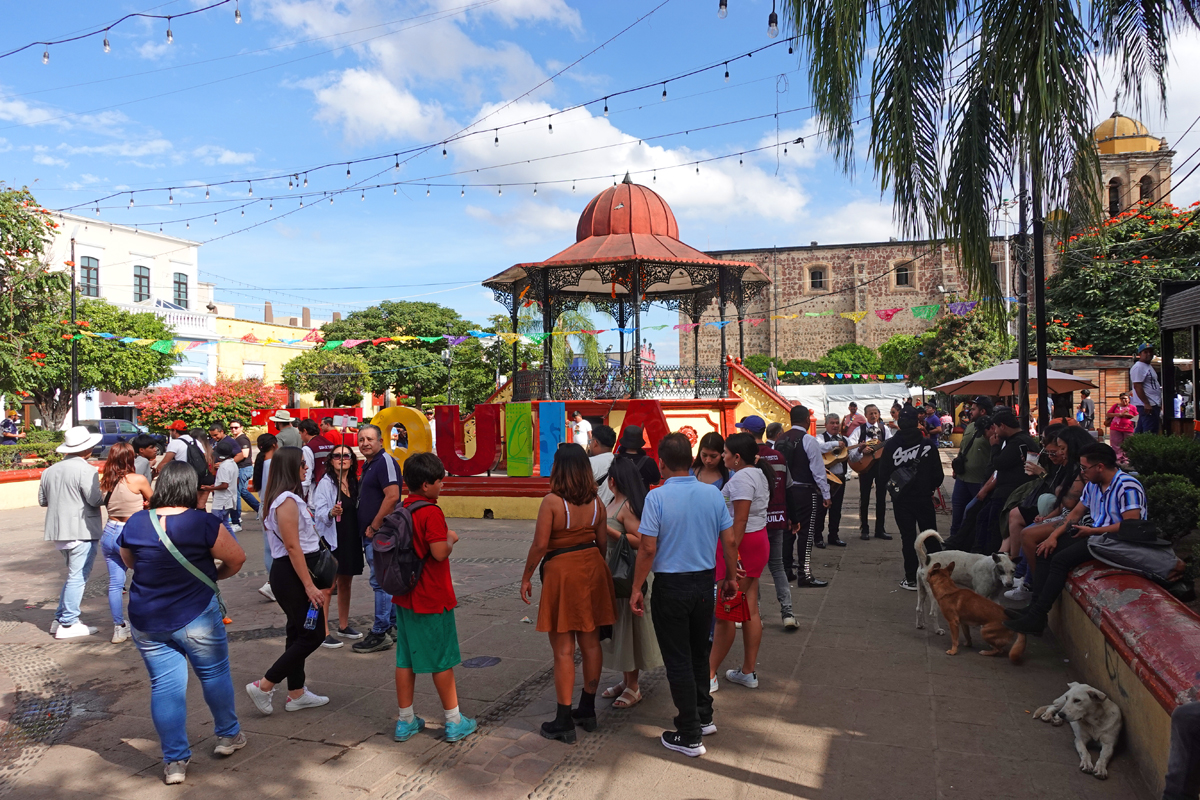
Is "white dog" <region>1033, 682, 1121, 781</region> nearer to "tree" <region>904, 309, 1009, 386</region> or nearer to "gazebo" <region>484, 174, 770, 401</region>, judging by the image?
"gazebo" <region>484, 174, 770, 401</region>

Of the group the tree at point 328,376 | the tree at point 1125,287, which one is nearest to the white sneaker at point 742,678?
the tree at point 1125,287

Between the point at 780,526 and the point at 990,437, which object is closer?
the point at 780,526

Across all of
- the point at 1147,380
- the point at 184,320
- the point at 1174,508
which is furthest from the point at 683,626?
the point at 184,320

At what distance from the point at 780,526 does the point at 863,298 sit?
47.6 meters

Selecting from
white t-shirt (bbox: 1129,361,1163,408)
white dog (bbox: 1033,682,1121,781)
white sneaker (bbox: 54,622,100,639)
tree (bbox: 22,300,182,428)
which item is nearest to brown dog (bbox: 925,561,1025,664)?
white dog (bbox: 1033,682,1121,781)

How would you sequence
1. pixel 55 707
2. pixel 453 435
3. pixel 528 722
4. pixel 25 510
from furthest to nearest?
pixel 25 510
pixel 453 435
pixel 55 707
pixel 528 722

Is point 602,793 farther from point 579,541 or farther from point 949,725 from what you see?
point 949,725

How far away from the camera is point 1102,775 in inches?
149

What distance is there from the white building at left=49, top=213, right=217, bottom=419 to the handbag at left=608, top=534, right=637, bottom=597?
35254mm

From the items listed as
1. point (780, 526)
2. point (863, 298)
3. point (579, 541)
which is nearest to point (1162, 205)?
point (863, 298)

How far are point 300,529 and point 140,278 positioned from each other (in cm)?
4231

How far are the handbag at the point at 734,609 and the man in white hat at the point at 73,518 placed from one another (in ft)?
17.7

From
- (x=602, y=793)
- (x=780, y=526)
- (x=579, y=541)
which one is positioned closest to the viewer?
(x=602, y=793)

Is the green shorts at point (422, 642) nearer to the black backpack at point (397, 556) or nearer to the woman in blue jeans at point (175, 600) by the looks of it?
the black backpack at point (397, 556)
